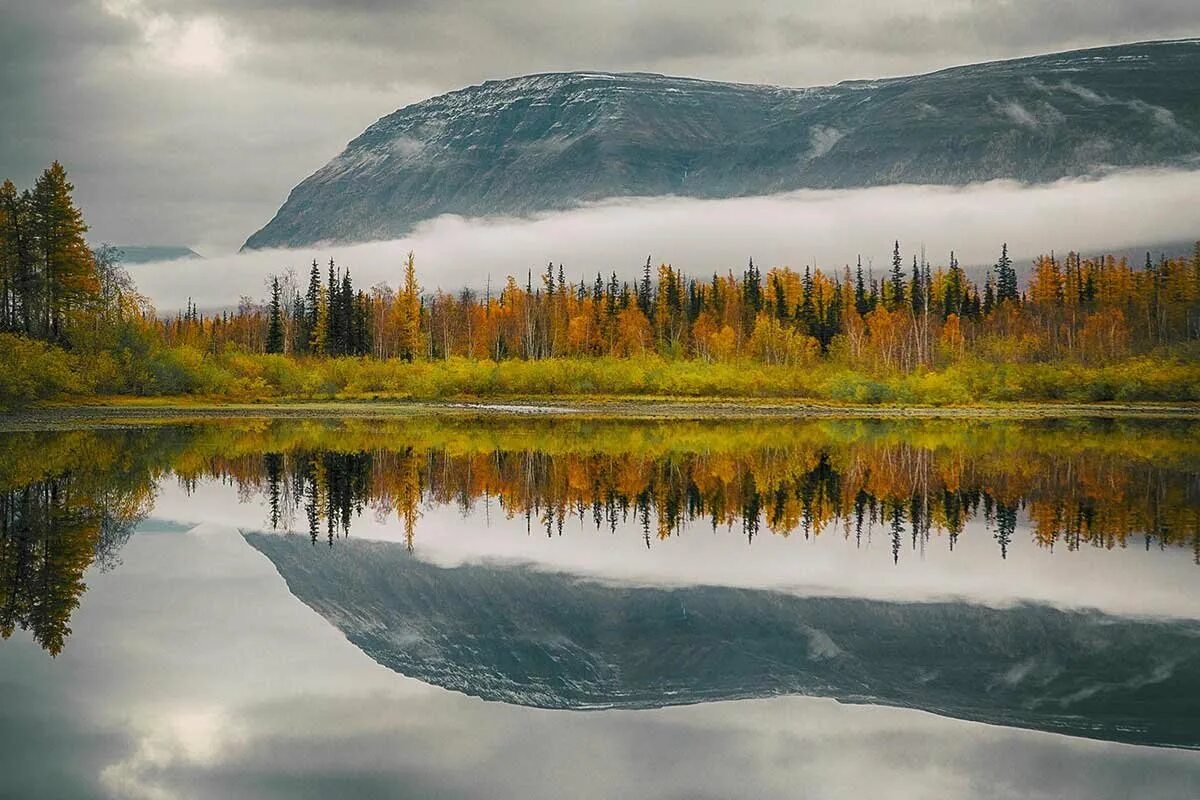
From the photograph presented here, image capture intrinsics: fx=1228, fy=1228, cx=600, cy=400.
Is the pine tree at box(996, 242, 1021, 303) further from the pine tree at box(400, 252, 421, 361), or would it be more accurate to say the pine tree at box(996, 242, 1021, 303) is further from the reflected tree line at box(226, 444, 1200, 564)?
the reflected tree line at box(226, 444, 1200, 564)

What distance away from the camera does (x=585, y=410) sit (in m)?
75.5

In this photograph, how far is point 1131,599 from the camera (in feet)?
50.4

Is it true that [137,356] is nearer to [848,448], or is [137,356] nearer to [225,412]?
[225,412]

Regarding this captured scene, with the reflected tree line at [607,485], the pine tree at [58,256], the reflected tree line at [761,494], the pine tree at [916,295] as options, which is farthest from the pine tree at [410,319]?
the reflected tree line at [761,494]

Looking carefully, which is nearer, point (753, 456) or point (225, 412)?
point (753, 456)

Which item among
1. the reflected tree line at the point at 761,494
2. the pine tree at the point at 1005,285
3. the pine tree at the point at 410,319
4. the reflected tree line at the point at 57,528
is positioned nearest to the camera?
the reflected tree line at the point at 57,528

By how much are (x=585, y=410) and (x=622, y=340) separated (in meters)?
49.2

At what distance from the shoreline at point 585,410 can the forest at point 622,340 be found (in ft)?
6.77

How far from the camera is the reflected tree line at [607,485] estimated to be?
66.6ft

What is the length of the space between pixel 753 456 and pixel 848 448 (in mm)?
5554

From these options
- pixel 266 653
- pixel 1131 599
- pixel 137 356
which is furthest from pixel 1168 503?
pixel 137 356

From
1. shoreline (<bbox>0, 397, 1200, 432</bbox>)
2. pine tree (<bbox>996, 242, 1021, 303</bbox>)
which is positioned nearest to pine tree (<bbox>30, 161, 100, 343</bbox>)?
shoreline (<bbox>0, 397, 1200, 432</bbox>)

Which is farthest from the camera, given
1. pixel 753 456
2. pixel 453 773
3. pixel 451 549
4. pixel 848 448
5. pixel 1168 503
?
pixel 848 448

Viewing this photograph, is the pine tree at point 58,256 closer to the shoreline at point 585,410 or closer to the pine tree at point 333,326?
the shoreline at point 585,410
